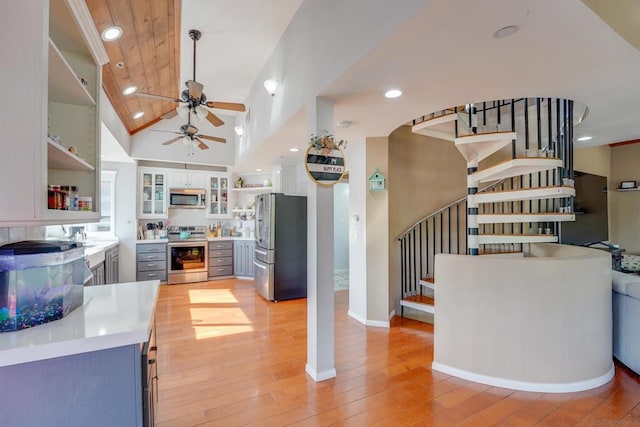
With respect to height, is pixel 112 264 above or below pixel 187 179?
below

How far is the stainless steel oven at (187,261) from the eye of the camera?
6.04m

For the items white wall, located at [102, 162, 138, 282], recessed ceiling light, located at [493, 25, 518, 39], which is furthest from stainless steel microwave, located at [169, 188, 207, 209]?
recessed ceiling light, located at [493, 25, 518, 39]

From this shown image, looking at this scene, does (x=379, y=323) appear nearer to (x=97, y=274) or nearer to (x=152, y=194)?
(x=97, y=274)

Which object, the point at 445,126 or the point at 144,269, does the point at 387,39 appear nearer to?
the point at 445,126

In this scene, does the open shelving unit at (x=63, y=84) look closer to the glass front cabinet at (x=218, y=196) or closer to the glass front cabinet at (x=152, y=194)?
the glass front cabinet at (x=152, y=194)

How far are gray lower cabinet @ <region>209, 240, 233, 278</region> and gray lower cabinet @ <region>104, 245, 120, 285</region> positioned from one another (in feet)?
5.29

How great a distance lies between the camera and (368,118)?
3.14 metres

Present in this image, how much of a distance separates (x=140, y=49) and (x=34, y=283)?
9.89 feet

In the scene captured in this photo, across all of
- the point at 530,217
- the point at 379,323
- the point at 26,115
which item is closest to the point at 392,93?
the point at 530,217

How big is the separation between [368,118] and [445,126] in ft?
3.92

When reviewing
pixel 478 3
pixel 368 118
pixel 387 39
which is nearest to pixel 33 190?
pixel 387 39

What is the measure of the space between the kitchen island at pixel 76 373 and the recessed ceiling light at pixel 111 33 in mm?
2626

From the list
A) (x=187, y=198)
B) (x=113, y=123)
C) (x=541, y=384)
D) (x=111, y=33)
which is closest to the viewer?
(x=541, y=384)

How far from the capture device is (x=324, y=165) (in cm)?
259
